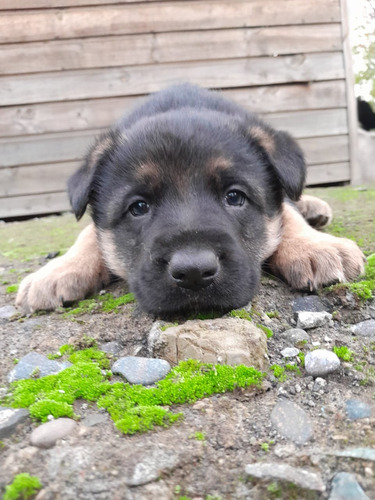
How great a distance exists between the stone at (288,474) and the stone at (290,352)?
0.64 metres

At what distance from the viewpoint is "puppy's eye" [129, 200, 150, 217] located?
266cm

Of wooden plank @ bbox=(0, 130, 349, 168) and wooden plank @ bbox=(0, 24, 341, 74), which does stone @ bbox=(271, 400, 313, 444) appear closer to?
wooden plank @ bbox=(0, 130, 349, 168)

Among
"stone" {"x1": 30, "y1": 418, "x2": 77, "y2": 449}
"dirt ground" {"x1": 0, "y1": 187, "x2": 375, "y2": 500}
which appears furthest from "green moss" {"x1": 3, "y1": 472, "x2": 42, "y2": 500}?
"stone" {"x1": 30, "y1": 418, "x2": 77, "y2": 449}

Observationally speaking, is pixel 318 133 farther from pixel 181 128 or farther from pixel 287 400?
pixel 287 400

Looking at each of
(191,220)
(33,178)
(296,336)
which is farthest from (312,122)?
(296,336)

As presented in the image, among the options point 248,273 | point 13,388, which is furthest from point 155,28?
point 13,388

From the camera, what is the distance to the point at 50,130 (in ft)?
23.5

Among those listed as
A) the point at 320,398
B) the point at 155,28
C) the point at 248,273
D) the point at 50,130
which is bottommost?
the point at 320,398

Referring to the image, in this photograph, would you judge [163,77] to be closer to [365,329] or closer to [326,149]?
[326,149]

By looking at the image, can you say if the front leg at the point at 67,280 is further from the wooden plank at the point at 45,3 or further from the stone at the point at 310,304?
the wooden plank at the point at 45,3

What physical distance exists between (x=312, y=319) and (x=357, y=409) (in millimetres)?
643

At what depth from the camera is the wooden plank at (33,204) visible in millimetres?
7215

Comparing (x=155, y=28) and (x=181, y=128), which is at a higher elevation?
(x=155, y=28)

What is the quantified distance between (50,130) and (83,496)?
6584 millimetres
